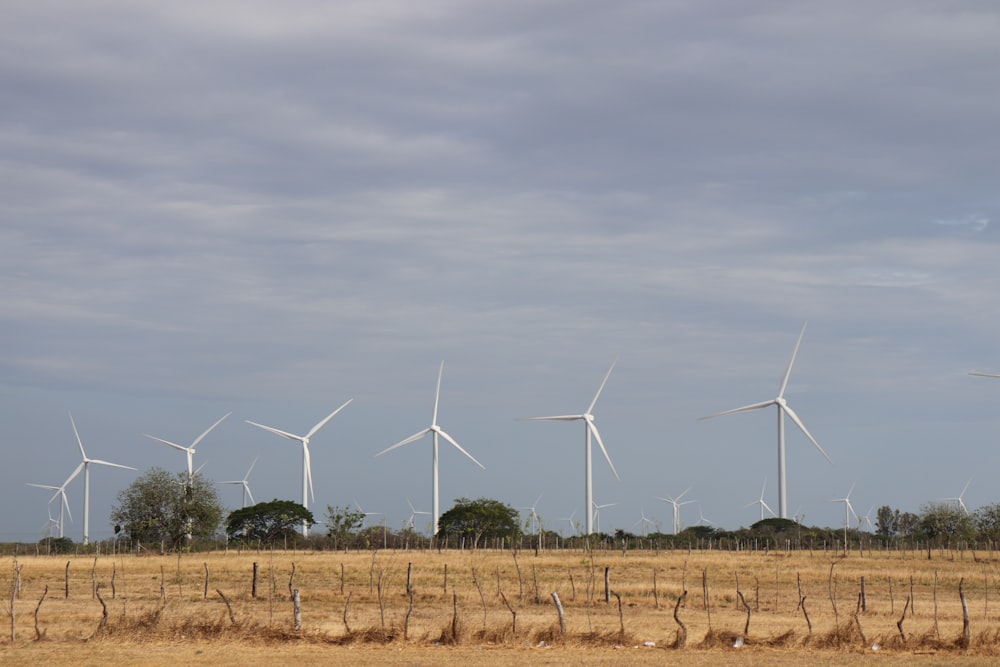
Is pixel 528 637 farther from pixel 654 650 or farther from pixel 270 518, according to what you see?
pixel 270 518

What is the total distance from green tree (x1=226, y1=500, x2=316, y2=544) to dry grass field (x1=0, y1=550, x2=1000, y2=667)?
28.3 metres

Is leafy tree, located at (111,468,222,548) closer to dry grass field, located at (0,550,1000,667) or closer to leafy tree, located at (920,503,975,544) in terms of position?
dry grass field, located at (0,550,1000,667)

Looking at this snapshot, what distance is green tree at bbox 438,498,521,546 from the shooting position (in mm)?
120938

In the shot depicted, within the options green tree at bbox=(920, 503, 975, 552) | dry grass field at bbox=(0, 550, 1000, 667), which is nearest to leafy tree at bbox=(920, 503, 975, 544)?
green tree at bbox=(920, 503, 975, 552)

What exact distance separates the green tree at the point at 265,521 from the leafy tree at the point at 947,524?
63.8 metres

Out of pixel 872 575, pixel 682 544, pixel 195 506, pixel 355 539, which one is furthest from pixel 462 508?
pixel 872 575

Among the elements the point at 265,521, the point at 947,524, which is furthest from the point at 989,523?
the point at 265,521

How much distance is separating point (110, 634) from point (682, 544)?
90505mm

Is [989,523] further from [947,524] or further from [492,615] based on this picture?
[492,615]

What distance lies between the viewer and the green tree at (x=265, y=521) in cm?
11369

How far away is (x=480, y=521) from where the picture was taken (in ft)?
403

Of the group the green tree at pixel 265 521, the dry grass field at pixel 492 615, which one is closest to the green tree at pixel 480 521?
the green tree at pixel 265 521

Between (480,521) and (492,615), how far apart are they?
75.4m

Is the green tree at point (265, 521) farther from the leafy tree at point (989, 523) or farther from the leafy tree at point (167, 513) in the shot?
the leafy tree at point (989, 523)
